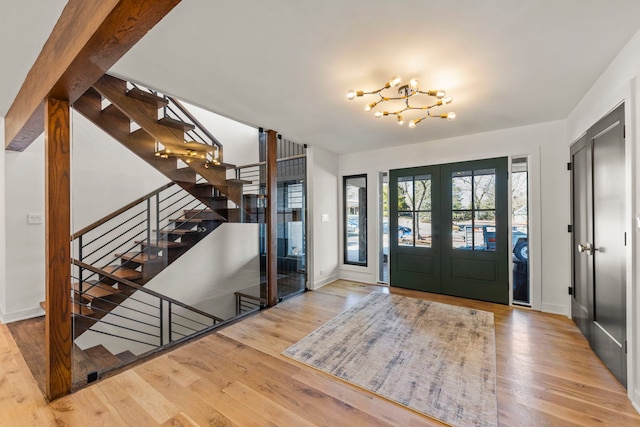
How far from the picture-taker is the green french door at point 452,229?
151 inches

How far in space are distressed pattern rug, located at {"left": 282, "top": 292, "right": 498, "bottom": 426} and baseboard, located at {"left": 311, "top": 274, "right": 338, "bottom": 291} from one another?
3.66 feet

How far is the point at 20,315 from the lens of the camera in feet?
10.2

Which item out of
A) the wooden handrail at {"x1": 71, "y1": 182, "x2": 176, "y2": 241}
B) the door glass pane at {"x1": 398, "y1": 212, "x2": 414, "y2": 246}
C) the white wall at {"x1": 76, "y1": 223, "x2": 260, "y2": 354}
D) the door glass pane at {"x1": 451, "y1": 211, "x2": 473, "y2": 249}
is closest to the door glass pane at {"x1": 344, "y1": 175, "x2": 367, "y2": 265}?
the door glass pane at {"x1": 398, "y1": 212, "x2": 414, "y2": 246}

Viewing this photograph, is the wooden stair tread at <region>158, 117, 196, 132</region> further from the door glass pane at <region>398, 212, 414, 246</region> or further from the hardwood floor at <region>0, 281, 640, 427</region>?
the door glass pane at <region>398, 212, 414, 246</region>

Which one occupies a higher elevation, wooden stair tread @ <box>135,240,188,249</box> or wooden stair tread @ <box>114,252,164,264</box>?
wooden stair tread @ <box>135,240,188,249</box>

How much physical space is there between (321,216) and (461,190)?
7.54 ft

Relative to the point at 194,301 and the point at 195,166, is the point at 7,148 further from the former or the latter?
the point at 194,301

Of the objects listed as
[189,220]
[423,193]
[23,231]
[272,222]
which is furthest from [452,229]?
[23,231]

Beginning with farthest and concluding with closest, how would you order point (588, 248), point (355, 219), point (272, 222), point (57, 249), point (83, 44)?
point (355, 219)
point (272, 222)
point (588, 248)
point (57, 249)
point (83, 44)

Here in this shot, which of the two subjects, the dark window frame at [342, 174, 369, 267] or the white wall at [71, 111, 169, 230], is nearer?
the white wall at [71, 111, 169, 230]

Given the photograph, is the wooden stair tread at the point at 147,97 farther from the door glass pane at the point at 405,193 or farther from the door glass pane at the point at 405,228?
the door glass pane at the point at 405,228

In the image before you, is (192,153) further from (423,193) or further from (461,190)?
(461,190)

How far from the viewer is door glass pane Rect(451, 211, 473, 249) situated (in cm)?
405

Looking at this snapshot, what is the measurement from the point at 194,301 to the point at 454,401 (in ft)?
9.05
